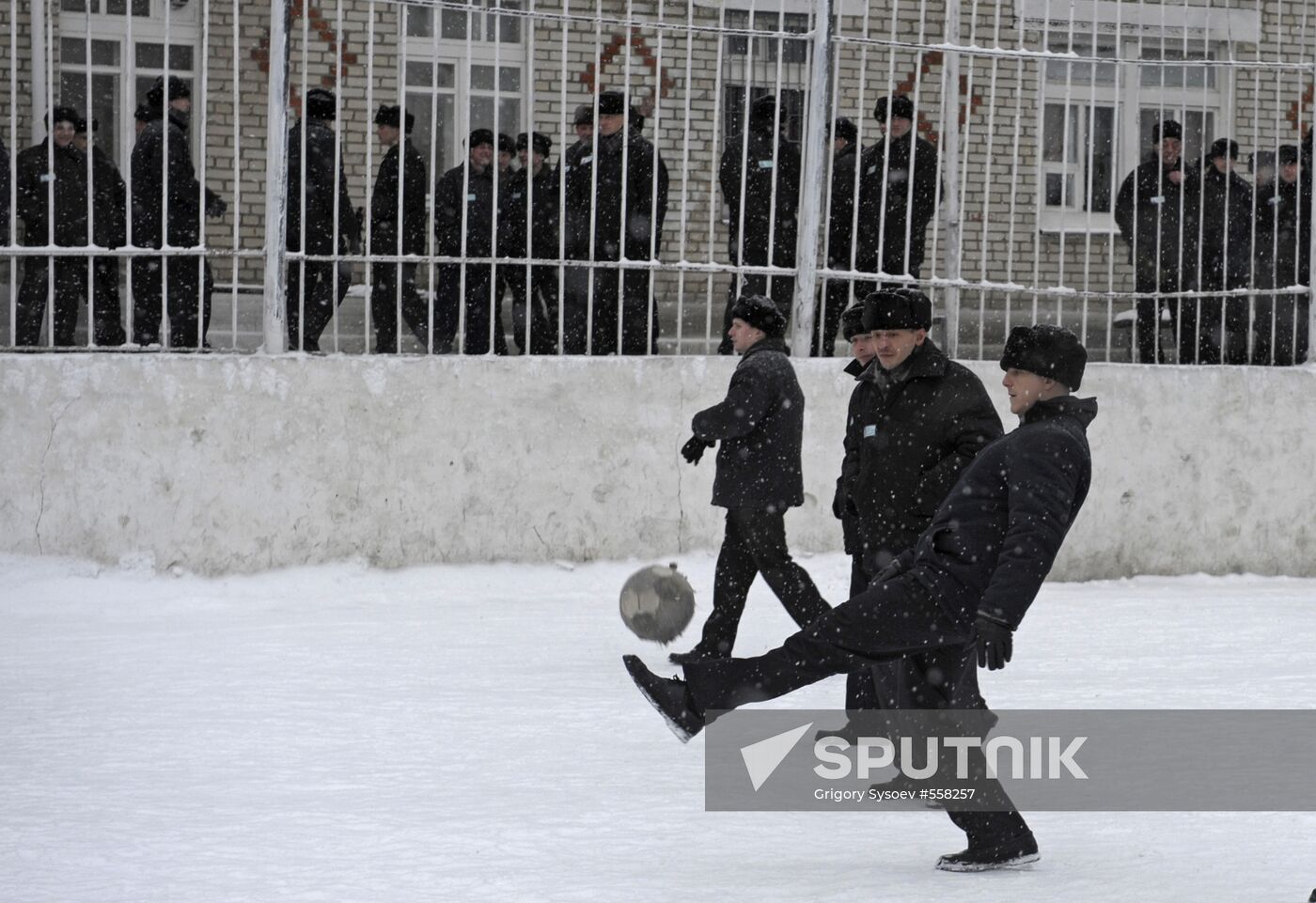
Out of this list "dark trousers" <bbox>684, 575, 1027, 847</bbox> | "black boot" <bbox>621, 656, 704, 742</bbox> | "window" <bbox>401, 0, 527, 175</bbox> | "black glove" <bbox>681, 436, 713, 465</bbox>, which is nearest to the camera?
"dark trousers" <bbox>684, 575, 1027, 847</bbox>

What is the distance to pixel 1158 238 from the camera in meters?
10.9

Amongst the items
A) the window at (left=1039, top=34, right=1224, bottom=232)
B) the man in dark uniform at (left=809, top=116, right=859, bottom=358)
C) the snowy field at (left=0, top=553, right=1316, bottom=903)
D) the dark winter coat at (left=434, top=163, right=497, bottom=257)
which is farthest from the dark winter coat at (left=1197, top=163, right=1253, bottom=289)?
the dark winter coat at (left=434, top=163, right=497, bottom=257)

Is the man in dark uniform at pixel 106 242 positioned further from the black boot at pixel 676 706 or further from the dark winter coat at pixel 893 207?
the black boot at pixel 676 706

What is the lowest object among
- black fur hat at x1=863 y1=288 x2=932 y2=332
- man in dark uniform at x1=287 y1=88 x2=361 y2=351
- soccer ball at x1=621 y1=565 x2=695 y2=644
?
soccer ball at x1=621 y1=565 x2=695 y2=644

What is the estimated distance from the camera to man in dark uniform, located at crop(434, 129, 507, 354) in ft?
31.4

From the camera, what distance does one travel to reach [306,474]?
30.6 feet

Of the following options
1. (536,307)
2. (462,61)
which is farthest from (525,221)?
(462,61)

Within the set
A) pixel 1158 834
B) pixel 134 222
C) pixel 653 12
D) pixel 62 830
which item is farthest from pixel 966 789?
pixel 653 12

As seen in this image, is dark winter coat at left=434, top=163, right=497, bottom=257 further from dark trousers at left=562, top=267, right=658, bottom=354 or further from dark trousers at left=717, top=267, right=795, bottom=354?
dark trousers at left=717, top=267, right=795, bottom=354

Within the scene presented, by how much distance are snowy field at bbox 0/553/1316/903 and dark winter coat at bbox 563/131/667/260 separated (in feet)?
5.65

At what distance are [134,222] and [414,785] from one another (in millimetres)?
4614

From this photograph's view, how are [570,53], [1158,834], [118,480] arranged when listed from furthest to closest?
[570,53]
[118,480]
[1158,834]

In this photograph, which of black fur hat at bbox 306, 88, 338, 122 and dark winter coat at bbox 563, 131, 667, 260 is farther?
dark winter coat at bbox 563, 131, 667, 260

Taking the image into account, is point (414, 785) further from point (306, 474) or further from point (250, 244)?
point (250, 244)
